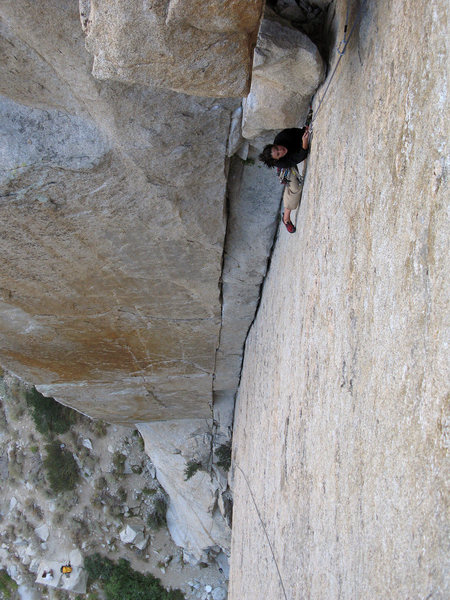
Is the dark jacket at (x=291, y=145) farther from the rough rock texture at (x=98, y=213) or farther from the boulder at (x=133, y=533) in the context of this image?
the boulder at (x=133, y=533)

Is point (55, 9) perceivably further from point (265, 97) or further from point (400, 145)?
point (400, 145)

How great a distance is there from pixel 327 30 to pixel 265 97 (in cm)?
33

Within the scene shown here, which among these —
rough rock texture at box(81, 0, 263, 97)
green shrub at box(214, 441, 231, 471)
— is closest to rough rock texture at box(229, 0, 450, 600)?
rough rock texture at box(81, 0, 263, 97)

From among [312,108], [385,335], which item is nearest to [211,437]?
[312,108]

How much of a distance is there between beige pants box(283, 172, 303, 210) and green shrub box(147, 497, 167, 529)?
605 cm

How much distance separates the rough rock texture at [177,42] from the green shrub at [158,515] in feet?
22.3

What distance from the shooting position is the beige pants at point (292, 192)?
89.4 inches

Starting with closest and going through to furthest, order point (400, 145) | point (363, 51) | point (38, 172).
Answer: point (400, 145), point (363, 51), point (38, 172)

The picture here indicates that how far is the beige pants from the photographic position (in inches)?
89.4

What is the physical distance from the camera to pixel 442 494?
84 centimetres

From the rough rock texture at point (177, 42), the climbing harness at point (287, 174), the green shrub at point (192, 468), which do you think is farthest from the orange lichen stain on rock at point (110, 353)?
the rough rock texture at point (177, 42)

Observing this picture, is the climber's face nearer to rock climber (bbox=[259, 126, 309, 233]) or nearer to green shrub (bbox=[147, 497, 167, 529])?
rock climber (bbox=[259, 126, 309, 233])

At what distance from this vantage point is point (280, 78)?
6.12ft

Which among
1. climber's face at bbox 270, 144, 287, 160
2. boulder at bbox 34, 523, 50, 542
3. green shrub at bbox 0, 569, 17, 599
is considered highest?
climber's face at bbox 270, 144, 287, 160
